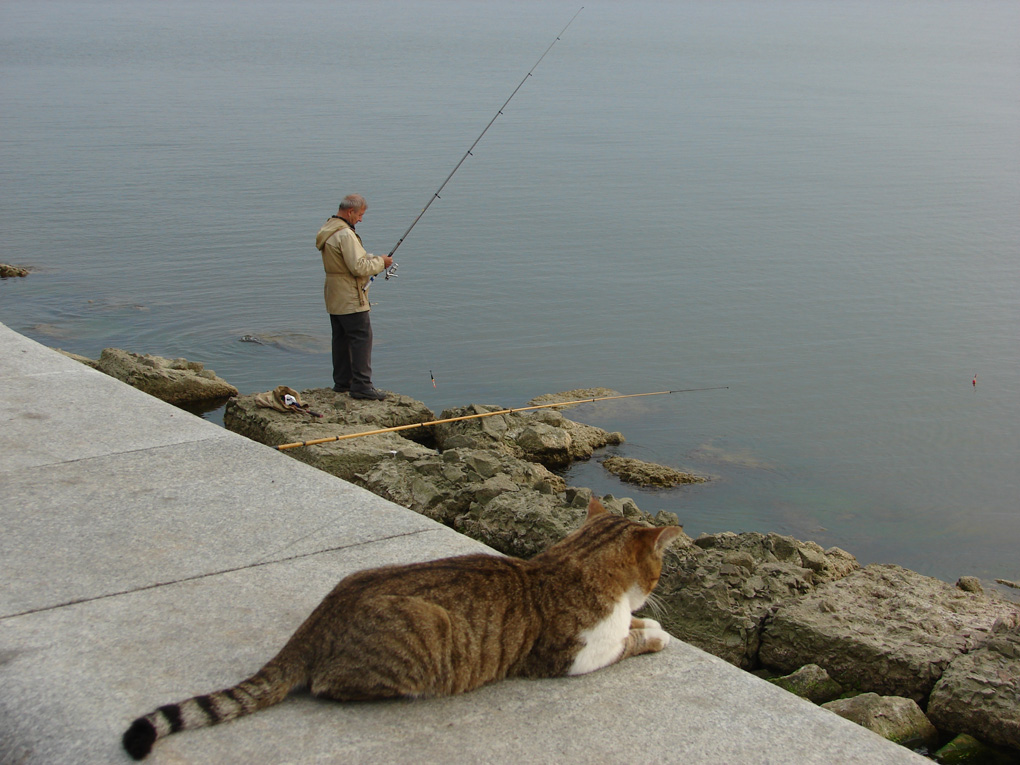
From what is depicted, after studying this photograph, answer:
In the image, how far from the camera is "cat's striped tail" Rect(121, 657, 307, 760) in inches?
127

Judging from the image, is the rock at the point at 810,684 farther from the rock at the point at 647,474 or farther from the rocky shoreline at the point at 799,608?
the rock at the point at 647,474

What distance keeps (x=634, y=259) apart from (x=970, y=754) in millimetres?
15037

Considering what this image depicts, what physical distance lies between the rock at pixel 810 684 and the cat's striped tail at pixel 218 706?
2545 mm

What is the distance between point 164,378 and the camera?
450 inches

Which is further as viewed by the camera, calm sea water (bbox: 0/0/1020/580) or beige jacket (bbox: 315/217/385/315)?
calm sea water (bbox: 0/0/1020/580)

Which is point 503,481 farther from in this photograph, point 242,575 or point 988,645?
point 988,645

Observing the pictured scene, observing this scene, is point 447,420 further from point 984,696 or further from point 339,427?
point 984,696

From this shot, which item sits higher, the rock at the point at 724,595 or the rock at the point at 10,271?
the rock at the point at 10,271

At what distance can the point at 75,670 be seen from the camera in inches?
148

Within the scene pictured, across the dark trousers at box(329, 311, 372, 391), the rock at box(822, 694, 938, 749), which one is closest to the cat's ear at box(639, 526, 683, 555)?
the rock at box(822, 694, 938, 749)

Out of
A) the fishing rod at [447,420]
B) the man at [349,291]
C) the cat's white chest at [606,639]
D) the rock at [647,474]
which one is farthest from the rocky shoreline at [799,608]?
the rock at [647,474]

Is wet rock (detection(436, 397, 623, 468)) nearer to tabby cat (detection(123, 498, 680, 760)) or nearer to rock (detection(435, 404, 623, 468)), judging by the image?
rock (detection(435, 404, 623, 468))

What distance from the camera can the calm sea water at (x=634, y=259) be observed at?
11.9m

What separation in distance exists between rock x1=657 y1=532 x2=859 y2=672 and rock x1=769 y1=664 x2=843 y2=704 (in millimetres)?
243
